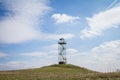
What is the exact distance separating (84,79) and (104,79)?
2179mm

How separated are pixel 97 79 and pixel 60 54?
6001cm

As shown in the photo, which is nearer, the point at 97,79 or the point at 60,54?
the point at 97,79

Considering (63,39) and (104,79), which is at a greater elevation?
(63,39)

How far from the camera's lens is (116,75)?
27.1m

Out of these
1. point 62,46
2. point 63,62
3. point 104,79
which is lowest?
point 104,79

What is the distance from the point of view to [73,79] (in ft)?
89.5

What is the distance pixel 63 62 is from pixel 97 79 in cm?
6131

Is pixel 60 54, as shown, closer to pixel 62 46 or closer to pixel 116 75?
pixel 62 46

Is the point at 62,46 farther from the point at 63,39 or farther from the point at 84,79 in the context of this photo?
the point at 84,79

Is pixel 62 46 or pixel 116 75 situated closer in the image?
pixel 116 75

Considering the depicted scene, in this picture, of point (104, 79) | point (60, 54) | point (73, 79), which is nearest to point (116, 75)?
point (104, 79)

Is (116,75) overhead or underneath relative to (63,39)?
underneath

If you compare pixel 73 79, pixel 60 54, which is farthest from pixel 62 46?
pixel 73 79

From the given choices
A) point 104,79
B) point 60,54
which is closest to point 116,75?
point 104,79
